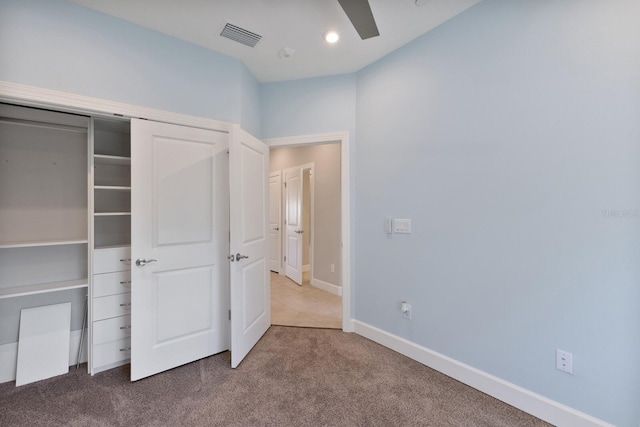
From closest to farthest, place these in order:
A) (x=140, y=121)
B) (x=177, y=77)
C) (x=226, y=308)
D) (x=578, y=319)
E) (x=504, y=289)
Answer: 1. (x=578, y=319)
2. (x=504, y=289)
3. (x=140, y=121)
4. (x=177, y=77)
5. (x=226, y=308)

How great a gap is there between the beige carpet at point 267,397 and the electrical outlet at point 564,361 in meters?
0.36

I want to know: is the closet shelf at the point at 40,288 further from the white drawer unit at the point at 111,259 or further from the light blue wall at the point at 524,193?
the light blue wall at the point at 524,193

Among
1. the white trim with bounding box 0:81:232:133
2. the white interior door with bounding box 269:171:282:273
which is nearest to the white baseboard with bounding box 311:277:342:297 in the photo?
the white interior door with bounding box 269:171:282:273

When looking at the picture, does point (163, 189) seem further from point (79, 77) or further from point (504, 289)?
point (504, 289)

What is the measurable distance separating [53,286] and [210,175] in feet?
4.64

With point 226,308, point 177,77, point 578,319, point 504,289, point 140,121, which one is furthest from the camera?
point 226,308

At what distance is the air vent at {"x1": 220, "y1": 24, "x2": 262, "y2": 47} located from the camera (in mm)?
2111

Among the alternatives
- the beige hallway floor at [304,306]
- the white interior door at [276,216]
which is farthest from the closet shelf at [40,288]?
the white interior door at [276,216]

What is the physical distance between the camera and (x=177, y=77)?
7.38ft

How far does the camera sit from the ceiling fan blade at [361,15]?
1.55m

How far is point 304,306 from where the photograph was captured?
3.57m

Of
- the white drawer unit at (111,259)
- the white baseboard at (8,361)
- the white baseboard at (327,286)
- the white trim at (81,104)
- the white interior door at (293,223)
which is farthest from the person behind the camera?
the white interior door at (293,223)

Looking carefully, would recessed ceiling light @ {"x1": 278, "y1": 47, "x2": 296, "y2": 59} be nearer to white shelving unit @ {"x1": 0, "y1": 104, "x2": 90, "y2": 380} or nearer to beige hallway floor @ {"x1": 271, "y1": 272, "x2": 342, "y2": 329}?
white shelving unit @ {"x1": 0, "y1": 104, "x2": 90, "y2": 380}

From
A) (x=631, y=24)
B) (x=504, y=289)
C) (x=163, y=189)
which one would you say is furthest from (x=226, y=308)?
(x=631, y=24)
